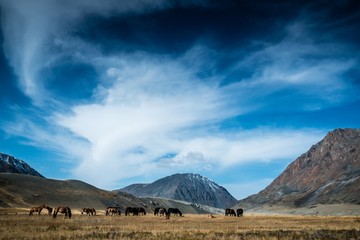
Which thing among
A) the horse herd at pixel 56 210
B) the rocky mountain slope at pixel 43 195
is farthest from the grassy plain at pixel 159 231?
the rocky mountain slope at pixel 43 195

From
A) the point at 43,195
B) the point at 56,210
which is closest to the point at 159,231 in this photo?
the point at 56,210

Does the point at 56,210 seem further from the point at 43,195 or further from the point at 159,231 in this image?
the point at 43,195

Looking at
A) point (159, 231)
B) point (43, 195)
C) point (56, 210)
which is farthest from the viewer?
point (43, 195)

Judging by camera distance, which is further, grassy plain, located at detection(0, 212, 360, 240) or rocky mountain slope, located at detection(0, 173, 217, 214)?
rocky mountain slope, located at detection(0, 173, 217, 214)

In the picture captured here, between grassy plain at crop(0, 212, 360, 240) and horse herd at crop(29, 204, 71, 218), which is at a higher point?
horse herd at crop(29, 204, 71, 218)

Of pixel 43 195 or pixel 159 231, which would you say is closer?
pixel 159 231

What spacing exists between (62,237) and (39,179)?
488 ft

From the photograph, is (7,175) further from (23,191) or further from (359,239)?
(359,239)

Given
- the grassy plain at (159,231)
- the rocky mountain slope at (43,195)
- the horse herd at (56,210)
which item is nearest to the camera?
the grassy plain at (159,231)

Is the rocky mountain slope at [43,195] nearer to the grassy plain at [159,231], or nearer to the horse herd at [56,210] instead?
the horse herd at [56,210]

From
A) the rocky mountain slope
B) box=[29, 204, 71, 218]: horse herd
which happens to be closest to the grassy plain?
box=[29, 204, 71, 218]: horse herd

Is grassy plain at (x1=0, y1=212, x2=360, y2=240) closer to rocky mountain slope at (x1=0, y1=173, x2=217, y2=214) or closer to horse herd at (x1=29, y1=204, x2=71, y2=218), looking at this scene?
horse herd at (x1=29, y1=204, x2=71, y2=218)

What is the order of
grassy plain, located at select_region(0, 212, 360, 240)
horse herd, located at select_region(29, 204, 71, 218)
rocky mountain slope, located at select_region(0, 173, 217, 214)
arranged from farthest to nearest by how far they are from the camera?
rocky mountain slope, located at select_region(0, 173, 217, 214), horse herd, located at select_region(29, 204, 71, 218), grassy plain, located at select_region(0, 212, 360, 240)

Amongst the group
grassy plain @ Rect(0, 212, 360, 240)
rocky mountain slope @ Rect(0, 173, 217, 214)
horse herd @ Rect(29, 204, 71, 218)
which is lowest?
grassy plain @ Rect(0, 212, 360, 240)
